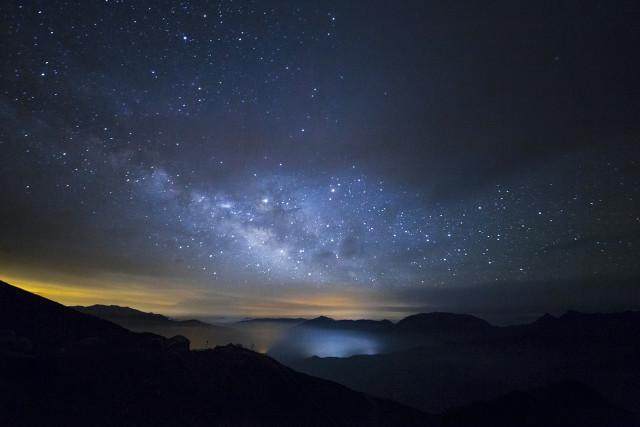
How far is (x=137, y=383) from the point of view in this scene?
34.7 meters

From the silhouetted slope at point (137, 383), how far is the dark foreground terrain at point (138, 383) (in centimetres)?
10

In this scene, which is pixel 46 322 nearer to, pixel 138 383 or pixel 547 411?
pixel 138 383

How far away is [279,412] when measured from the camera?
1677 inches

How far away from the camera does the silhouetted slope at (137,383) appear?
28.0 meters

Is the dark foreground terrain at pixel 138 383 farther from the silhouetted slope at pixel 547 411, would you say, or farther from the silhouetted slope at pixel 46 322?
the silhouetted slope at pixel 547 411

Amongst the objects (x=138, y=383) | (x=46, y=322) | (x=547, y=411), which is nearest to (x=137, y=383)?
(x=138, y=383)

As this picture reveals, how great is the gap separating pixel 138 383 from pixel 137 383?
120 millimetres

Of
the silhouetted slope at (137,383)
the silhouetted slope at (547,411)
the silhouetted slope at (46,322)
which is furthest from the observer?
the silhouetted slope at (547,411)

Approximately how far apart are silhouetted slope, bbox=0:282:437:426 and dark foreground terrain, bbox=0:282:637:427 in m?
0.10

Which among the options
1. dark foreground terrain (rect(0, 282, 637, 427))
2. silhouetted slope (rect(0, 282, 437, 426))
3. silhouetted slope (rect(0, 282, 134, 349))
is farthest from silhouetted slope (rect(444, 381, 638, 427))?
silhouetted slope (rect(0, 282, 134, 349))

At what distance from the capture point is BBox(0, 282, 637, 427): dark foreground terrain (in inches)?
1102

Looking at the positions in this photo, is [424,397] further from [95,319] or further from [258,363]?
[95,319]

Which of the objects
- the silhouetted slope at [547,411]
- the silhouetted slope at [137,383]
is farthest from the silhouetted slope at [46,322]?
the silhouetted slope at [547,411]

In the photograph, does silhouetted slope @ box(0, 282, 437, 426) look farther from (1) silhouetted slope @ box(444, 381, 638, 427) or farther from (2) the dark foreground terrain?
(1) silhouetted slope @ box(444, 381, 638, 427)
